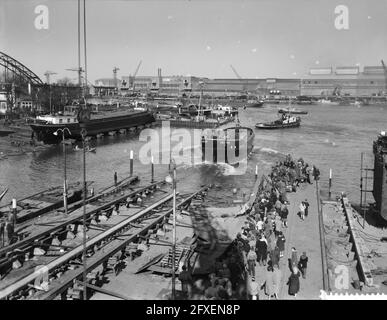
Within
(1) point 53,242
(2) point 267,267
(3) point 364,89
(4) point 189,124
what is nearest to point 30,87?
(4) point 189,124

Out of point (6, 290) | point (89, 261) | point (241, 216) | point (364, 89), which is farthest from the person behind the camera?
point (364, 89)

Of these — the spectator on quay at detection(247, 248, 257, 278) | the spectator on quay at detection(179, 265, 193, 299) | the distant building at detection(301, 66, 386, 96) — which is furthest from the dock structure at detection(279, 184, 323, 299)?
the distant building at detection(301, 66, 386, 96)

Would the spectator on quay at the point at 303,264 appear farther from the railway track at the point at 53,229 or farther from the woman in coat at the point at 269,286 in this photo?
the railway track at the point at 53,229

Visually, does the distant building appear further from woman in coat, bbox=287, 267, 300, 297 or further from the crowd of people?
woman in coat, bbox=287, 267, 300, 297

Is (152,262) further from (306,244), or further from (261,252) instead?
(306,244)

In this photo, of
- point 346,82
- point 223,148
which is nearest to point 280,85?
point 346,82
